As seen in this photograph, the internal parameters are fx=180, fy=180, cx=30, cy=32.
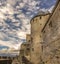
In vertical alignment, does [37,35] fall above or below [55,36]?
below

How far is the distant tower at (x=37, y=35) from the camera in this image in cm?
3547

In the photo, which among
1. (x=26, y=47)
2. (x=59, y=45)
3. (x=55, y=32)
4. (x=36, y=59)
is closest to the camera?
(x=59, y=45)

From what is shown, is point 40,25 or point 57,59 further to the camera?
point 40,25

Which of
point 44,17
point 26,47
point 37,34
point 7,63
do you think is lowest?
point 7,63

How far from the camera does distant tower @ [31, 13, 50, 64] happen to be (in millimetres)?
35469

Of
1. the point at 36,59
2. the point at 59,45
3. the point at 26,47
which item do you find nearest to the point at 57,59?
the point at 59,45

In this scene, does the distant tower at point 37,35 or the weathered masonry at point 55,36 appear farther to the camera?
the distant tower at point 37,35

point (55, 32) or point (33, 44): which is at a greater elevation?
point (55, 32)

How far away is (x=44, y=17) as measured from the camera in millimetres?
36688

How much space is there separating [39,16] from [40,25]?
2.13m

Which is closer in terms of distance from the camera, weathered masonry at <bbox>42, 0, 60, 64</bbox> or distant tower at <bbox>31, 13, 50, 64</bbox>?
weathered masonry at <bbox>42, 0, 60, 64</bbox>

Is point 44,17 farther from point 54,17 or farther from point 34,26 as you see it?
point 54,17

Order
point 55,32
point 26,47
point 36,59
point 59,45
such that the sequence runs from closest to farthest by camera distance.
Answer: point 59,45
point 55,32
point 36,59
point 26,47

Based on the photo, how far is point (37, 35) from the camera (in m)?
36.2
